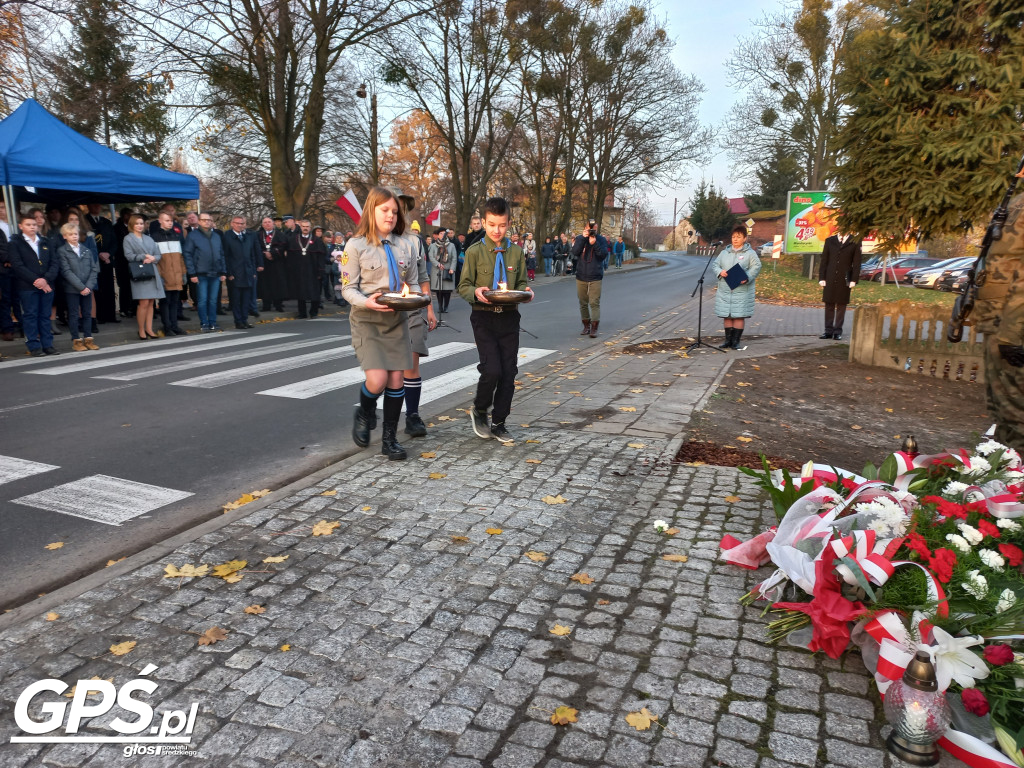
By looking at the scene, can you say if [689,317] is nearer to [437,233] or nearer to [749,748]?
[437,233]

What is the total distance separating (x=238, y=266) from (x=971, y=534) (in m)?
14.4

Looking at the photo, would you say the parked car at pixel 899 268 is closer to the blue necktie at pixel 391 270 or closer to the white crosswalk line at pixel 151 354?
the white crosswalk line at pixel 151 354

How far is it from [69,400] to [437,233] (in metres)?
12.6

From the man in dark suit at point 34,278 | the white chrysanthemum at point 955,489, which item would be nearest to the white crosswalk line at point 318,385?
the man in dark suit at point 34,278

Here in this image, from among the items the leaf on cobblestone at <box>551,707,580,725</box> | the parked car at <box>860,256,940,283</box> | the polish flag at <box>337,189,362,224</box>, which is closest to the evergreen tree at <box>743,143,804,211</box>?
the parked car at <box>860,256,940,283</box>

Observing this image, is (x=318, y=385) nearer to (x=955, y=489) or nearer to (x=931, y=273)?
(x=955, y=489)

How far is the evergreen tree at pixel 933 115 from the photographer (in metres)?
8.97

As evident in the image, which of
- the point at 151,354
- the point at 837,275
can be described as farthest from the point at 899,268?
the point at 151,354

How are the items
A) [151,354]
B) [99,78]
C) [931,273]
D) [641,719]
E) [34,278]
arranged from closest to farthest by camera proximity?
[641,719] → [34,278] → [151,354] → [99,78] → [931,273]

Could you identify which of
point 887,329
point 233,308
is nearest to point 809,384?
point 887,329

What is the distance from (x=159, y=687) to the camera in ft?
9.34

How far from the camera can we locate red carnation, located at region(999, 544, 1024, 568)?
3.05m

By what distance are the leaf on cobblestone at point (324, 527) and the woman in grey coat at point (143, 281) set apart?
32.2ft

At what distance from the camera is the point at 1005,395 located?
13.9 ft
